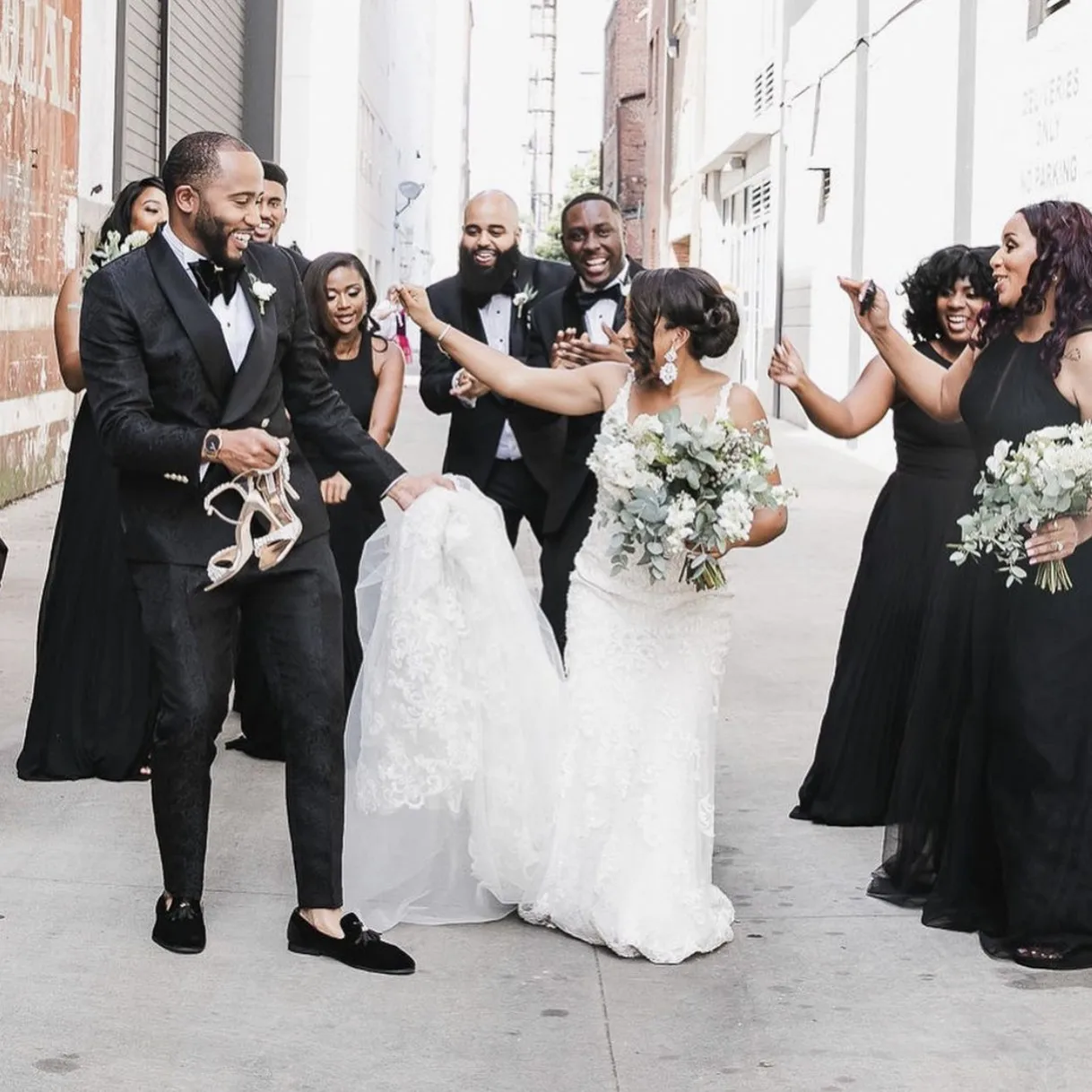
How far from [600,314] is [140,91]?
13.9 metres

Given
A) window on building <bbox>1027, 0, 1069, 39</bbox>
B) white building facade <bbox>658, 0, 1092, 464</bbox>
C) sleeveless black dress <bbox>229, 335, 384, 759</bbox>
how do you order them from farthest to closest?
1. white building facade <bbox>658, 0, 1092, 464</bbox>
2. window on building <bbox>1027, 0, 1069, 39</bbox>
3. sleeveless black dress <bbox>229, 335, 384, 759</bbox>

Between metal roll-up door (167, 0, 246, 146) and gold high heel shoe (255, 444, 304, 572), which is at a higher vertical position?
metal roll-up door (167, 0, 246, 146)

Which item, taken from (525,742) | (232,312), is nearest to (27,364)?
(525,742)

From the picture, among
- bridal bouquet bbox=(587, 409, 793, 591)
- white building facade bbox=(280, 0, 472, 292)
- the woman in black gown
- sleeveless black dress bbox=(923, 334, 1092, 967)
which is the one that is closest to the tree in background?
white building facade bbox=(280, 0, 472, 292)

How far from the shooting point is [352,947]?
520 cm

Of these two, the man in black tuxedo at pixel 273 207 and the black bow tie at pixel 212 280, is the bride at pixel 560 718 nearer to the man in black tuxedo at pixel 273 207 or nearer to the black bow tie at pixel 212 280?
the black bow tie at pixel 212 280

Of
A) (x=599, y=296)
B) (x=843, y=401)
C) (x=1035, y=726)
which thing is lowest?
(x=1035, y=726)

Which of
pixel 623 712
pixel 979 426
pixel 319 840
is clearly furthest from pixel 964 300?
pixel 319 840

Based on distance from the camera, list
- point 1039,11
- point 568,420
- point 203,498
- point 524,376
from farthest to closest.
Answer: point 1039,11 < point 568,420 < point 524,376 < point 203,498

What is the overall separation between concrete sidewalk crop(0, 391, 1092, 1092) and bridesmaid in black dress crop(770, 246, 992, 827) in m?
0.21

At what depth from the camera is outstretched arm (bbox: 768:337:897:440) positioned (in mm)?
5962

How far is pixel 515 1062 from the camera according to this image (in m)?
4.55

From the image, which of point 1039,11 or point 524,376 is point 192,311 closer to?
point 524,376

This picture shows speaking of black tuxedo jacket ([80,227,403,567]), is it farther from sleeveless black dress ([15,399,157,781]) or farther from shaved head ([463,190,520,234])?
shaved head ([463,190,520,234])
